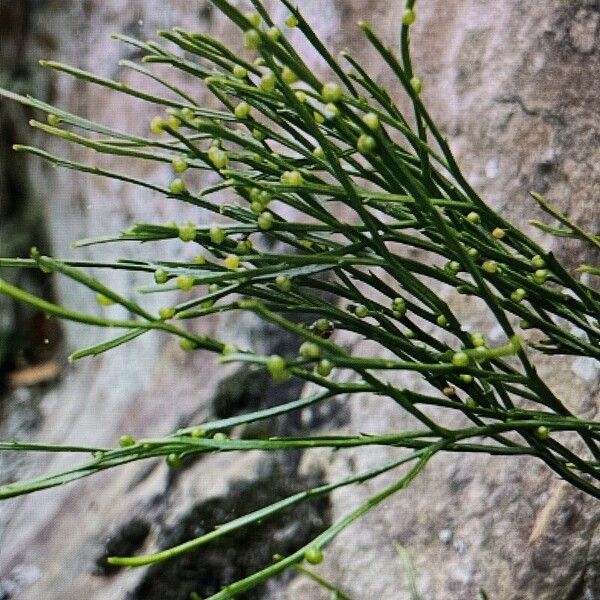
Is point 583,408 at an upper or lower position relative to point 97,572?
upper

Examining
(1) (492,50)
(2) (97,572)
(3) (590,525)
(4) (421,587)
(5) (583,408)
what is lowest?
(2) (97,572)

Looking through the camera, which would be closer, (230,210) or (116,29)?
(230,210)

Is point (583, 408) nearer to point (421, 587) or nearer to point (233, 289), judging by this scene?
point (421, 587)

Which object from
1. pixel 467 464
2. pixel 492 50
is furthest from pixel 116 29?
pixel 467 464

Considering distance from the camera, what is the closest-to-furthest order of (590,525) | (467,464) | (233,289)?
(233,289)
(590,525)
(467,464)

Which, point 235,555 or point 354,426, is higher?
point 354,426

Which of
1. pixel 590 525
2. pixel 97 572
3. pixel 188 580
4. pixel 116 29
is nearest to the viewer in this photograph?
pixel 590 525

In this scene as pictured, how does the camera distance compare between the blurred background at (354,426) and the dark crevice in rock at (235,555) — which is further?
the dark crevice in rock at (235,555)

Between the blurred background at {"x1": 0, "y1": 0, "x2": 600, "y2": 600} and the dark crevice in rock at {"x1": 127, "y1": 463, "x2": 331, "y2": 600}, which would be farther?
the dark crevice in rock at {"x1": 127, "y1": 463, "x2": 331, "y2": 600}
